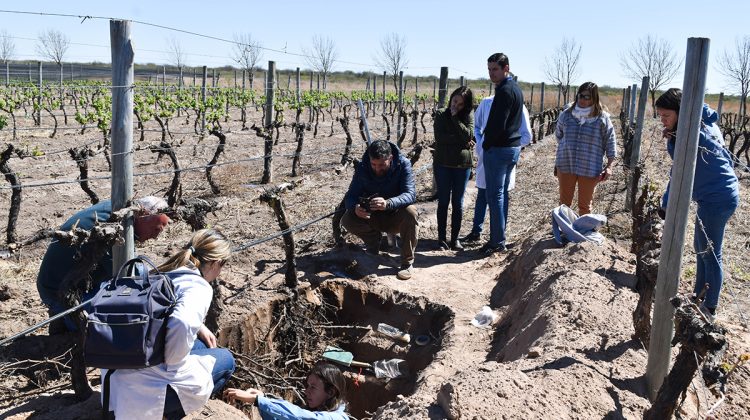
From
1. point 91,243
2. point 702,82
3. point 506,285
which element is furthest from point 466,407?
point 506,285

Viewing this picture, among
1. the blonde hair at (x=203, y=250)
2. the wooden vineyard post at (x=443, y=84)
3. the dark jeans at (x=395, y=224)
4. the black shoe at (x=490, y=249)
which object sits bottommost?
the black shoe at (x=490, y=249)

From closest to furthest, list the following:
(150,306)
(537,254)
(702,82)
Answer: (150,306)
(702,82)
(537,254)

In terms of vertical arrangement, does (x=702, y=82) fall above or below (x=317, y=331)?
above

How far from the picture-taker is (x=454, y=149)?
6449 mm

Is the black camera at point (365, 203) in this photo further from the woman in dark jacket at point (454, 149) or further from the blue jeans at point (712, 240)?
the blue jeans at point (712, 240)

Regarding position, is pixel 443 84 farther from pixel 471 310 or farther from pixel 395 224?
pixel 471 310

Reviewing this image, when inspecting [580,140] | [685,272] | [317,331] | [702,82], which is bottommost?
[317,331]

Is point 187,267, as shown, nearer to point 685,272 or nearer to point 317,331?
point 317,331

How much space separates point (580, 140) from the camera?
6.48m

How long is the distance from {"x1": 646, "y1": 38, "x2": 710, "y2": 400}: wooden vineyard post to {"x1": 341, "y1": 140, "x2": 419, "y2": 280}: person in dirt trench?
2823 mm

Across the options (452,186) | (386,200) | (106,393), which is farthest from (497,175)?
(106,393)

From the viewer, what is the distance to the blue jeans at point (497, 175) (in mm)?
6316

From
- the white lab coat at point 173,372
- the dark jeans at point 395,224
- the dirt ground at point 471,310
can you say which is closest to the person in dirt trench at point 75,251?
the dirt ground at point 471,310

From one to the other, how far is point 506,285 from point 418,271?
779mm
